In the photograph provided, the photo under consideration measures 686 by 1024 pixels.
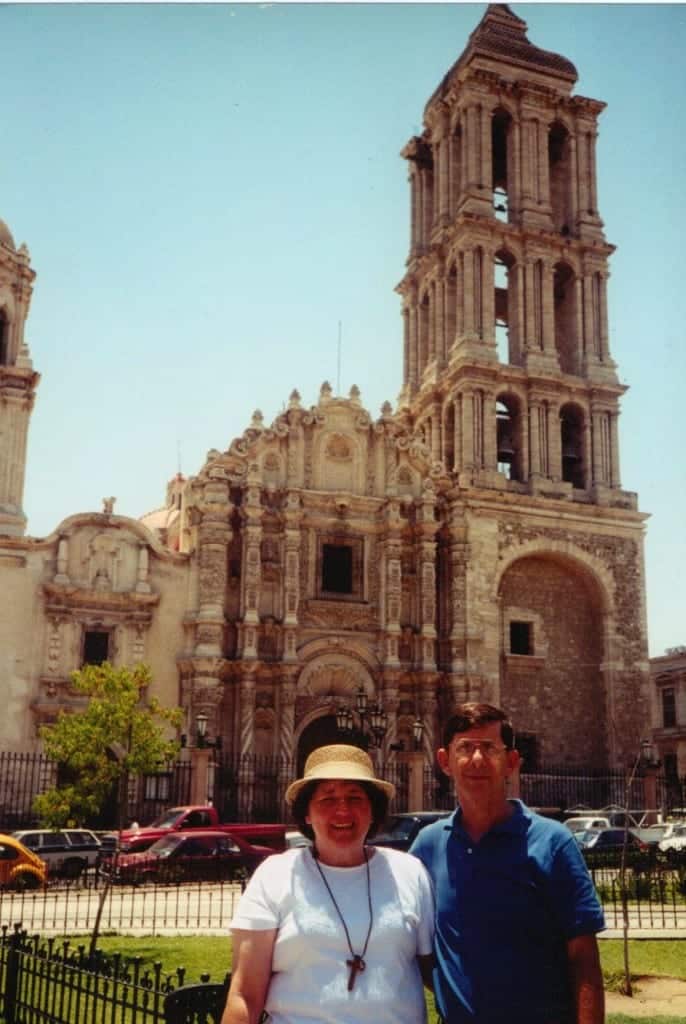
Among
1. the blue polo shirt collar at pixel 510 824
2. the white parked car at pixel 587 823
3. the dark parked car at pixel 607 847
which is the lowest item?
the dark parked car at pixel 607 847

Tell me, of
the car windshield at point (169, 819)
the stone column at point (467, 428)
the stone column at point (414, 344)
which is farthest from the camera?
the stone column at point (414, 344)

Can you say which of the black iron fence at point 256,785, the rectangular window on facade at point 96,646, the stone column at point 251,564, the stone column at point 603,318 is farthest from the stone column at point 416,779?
the stone column at point 603,318

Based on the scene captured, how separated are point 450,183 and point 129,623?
20.3 metres

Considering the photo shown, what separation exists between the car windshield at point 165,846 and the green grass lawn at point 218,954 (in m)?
6.21

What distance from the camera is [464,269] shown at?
35812 mm

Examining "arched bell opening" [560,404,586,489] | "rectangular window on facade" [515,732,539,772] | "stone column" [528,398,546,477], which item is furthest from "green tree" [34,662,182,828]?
"arched bell opening" [560,404,586,489]

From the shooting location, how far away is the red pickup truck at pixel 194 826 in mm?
22172

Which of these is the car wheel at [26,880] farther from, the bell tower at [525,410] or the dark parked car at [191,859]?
the bell tower at [525,410]

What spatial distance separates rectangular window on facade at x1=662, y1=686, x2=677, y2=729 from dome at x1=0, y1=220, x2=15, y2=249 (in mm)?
34600

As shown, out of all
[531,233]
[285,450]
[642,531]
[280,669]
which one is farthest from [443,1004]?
[531,233]

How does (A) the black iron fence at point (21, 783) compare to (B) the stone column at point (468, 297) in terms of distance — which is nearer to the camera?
(A) the black iron fence at point (21, 783)

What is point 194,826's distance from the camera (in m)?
23.3

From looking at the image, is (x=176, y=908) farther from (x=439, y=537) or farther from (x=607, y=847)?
(x=439, y=537)

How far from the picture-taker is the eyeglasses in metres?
4.03
